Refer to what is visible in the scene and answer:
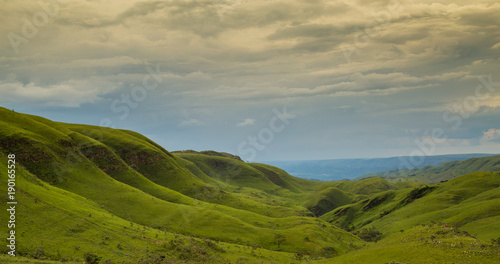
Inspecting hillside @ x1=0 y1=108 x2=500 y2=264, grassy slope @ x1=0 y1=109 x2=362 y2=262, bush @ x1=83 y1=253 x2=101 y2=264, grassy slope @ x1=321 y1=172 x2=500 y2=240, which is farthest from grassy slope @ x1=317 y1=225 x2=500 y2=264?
bush @ x1=83 y1=253 x2=101 y2=264

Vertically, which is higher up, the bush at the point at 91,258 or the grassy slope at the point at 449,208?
the grassy slope at the point at 449,208

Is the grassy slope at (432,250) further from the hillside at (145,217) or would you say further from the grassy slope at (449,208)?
the grassy slope at (449,208)

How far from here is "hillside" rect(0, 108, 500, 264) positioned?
53.5 m

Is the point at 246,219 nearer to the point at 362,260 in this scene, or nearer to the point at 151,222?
the point at 151,222

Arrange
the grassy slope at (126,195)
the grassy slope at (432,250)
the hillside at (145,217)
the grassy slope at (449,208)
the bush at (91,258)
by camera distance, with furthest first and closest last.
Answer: the grassy slope at (449,208) → the grassy slope at (126,195) → the hillside at (145,217) → the bush at (91,258) → the grassy slope at (432,250)

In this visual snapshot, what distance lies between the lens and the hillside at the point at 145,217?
175ft

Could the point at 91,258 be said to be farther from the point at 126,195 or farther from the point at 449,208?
the point at 449,208

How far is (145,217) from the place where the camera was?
86.2m

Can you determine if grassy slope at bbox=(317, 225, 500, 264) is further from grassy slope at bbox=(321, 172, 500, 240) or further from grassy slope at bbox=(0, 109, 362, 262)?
grassy slope at bbox=(321, 172, 500, 240)

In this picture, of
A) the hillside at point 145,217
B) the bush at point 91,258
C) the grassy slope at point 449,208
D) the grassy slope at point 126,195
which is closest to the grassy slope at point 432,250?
the hillside at point 145,217

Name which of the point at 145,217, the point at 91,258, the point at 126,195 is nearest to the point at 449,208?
the point at 145,217

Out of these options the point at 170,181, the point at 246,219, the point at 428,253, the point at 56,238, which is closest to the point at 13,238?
the point at 56,238

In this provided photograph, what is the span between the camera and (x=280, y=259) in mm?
76375

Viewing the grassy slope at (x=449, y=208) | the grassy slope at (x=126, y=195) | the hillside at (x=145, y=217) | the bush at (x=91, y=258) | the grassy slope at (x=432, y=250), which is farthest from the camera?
the grassy slope at (x=449, y=208)
